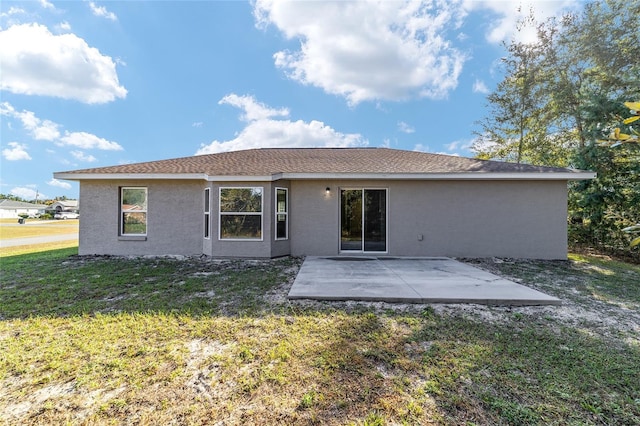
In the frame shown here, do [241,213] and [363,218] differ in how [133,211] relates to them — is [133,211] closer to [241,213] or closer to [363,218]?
[241,213]

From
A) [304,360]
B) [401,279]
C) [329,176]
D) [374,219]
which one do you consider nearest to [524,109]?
[374,219]

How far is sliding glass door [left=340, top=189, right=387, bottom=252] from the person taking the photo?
9148 millimetres

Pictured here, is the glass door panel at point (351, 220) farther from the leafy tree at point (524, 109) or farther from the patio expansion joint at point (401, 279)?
the leafy tree at point (524, 109)

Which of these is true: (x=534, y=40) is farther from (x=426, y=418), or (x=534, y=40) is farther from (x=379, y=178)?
(x=426, y=418)

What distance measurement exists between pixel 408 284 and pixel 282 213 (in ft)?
15.3

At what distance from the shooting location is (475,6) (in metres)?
10.8

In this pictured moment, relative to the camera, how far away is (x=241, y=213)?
332 inches

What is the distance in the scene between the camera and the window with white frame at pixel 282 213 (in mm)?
8688

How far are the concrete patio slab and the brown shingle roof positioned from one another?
9.92 feet

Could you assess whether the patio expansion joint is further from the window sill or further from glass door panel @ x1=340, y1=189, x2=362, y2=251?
the window sill

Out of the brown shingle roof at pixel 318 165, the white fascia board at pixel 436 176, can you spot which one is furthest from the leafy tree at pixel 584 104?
the brown shingle roof at pixel 318 165

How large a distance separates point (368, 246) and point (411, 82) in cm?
1175

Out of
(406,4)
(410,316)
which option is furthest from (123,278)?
(406,4)

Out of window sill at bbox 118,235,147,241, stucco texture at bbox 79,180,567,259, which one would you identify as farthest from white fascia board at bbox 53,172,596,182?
window sill at bbox 118,235,147,241
